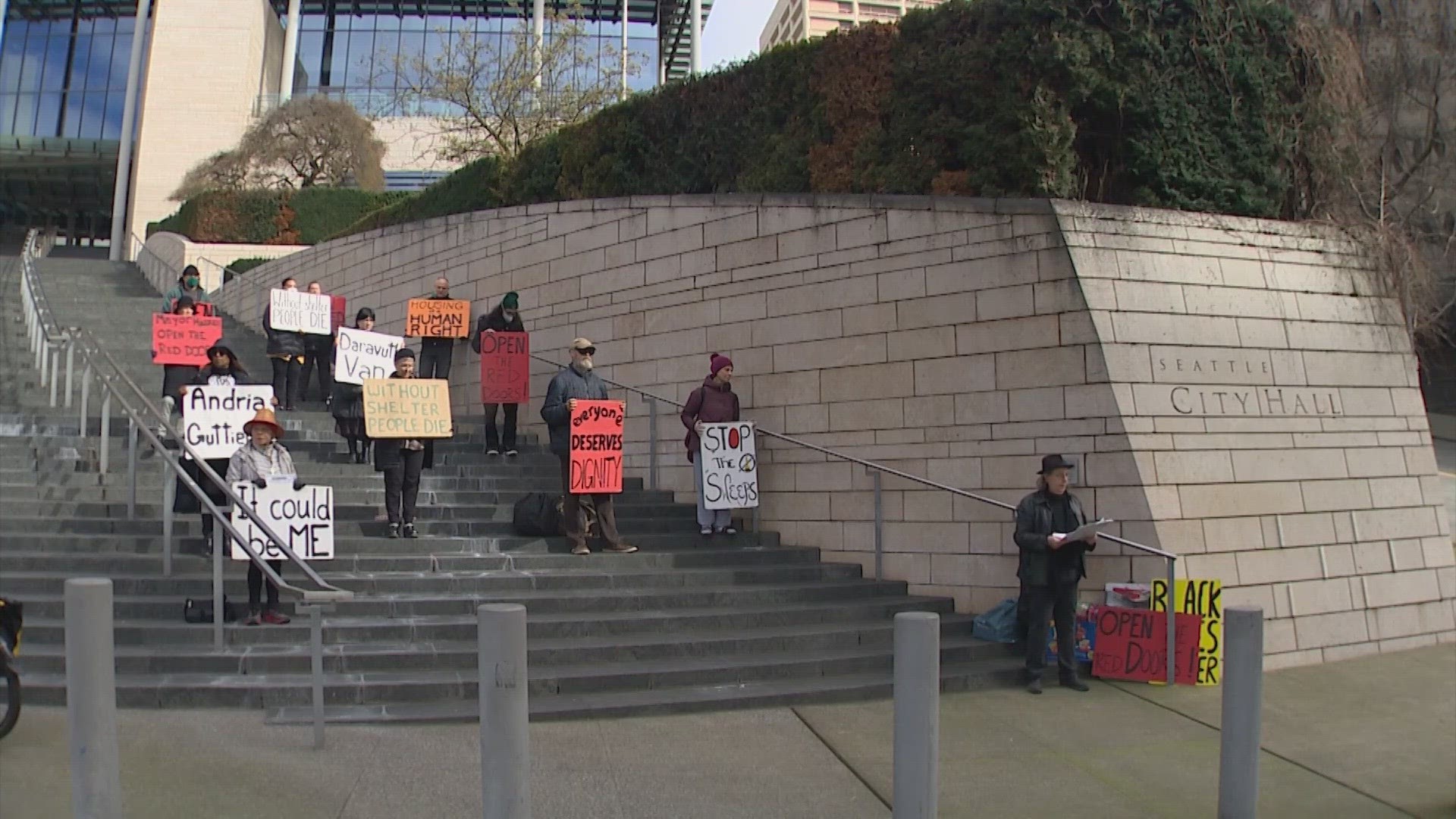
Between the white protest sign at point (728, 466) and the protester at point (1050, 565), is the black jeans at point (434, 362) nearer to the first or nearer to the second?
the white protest sign at point (728, 466)

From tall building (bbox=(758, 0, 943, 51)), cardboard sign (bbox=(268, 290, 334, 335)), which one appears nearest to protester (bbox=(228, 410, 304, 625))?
cardboard sign (bbox=(268, 290, 334, 335))

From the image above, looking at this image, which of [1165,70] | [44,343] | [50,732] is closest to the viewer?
[50,732]

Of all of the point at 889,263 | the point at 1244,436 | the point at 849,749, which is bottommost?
the point at 849,749

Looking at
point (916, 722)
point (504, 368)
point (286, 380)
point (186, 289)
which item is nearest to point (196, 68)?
point (186, 289)

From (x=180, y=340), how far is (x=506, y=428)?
11.6ft

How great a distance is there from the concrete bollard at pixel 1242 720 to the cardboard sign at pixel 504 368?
8.07m

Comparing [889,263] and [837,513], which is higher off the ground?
[889,263]

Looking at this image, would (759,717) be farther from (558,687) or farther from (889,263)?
(889,263)

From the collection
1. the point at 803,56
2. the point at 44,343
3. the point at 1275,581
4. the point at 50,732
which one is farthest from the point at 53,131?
the point at 1275,581

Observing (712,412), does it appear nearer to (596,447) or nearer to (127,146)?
(596,447)

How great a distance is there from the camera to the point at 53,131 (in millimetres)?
42000

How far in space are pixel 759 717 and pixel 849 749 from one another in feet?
2.57

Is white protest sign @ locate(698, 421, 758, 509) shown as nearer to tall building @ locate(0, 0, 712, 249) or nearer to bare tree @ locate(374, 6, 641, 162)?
bare tree @ locate(374, 6, 641, 162)

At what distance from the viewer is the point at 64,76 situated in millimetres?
42656
